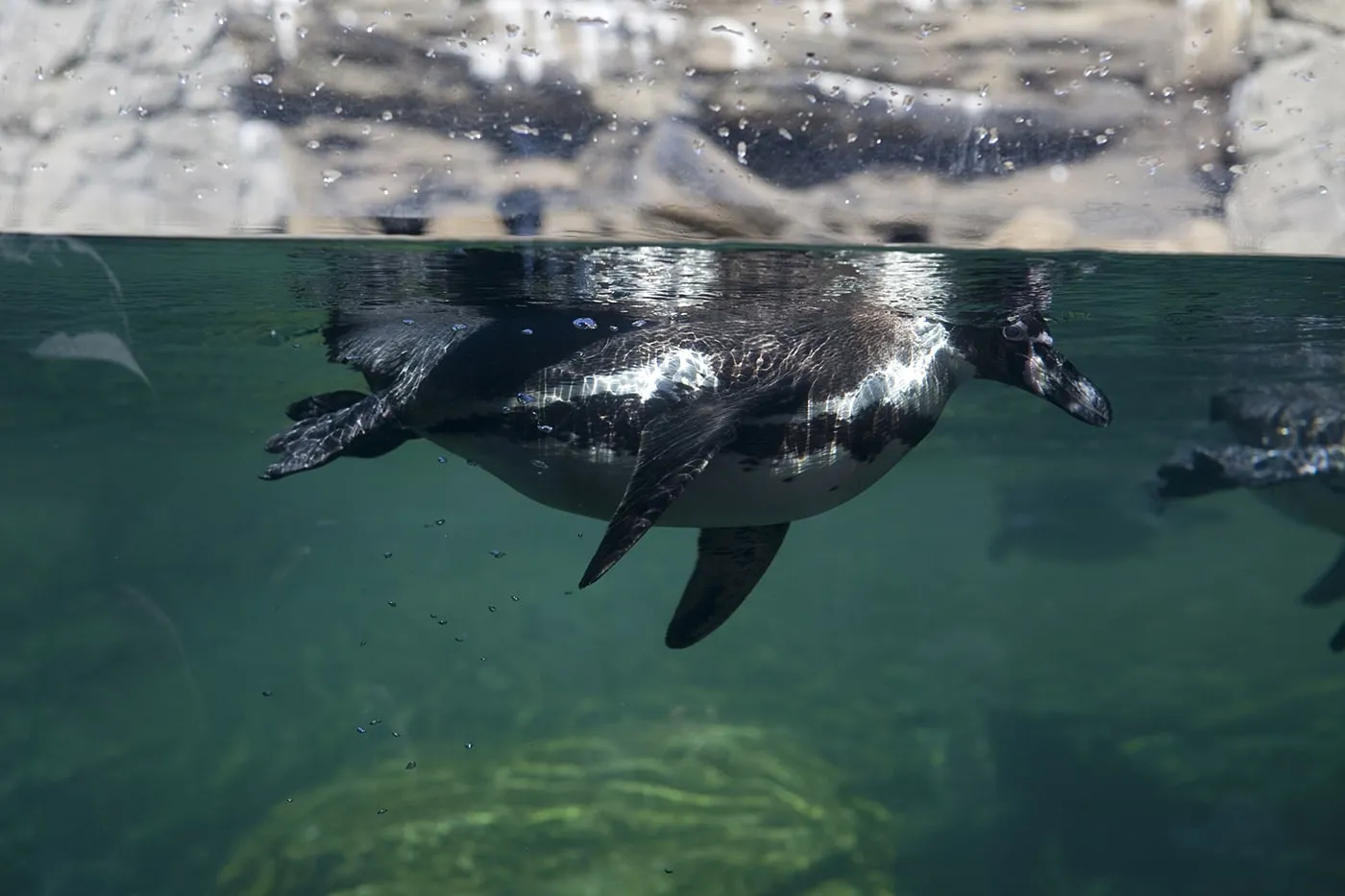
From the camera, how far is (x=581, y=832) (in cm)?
898

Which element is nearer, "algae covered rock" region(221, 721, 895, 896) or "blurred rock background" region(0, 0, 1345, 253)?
"blurred rock background" region(0, 0, 1345, 253)

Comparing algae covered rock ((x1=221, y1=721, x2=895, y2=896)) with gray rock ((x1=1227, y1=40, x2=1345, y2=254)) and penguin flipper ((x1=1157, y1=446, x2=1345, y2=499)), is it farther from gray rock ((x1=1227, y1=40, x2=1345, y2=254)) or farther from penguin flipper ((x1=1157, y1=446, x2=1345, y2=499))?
gray rock ((x1=1227, y1=40, x2=1345, y2=254))

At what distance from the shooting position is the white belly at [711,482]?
173 inches

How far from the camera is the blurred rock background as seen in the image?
3293mm

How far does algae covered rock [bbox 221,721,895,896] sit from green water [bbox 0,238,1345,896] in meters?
0.14

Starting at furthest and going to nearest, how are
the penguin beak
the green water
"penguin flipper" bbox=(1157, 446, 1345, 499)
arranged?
"penguin flipper" bbox=(1157, 446, 1345, 499) < the green water < the penguin beak

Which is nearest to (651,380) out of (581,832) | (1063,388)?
(1063,388)

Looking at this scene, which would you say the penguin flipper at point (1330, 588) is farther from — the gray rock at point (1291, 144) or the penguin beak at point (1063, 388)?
the gray rock at point (1291, 144)

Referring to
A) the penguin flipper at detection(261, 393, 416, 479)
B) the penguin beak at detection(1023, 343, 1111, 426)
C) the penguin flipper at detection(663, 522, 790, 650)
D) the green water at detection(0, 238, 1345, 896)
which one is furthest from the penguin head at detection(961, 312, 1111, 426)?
the penguin flipper at detection(261, 393, 416, 479)

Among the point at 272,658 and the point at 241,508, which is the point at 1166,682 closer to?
the point at 272,658

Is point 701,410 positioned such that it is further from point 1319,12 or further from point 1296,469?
point 1296,469

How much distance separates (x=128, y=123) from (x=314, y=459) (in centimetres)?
163

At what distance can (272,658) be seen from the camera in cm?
1650

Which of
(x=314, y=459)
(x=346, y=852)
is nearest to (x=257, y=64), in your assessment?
(x=314, y=459)
